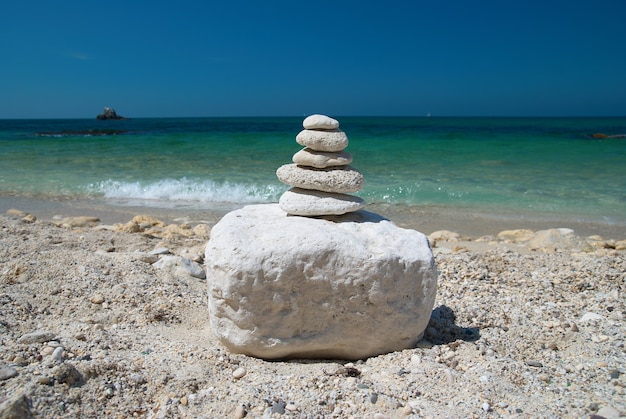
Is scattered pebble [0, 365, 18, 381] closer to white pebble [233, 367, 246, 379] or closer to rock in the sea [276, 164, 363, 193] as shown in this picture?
white pebble [233, 367, 246, 379]

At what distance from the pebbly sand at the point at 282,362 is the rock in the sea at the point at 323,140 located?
1.62 metres

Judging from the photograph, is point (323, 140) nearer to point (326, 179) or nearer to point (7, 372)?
point (326, 179)

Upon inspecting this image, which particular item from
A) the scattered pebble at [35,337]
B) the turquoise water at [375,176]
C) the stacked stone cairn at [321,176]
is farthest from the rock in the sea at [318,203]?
the turquoise water at [375,176]

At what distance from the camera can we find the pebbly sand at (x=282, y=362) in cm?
289

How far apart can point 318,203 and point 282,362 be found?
1218 mm

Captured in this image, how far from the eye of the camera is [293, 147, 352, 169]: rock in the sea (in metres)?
3.96

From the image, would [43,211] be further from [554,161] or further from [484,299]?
[554,161]

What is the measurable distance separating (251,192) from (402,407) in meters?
9.40

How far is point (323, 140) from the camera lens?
12.9ft

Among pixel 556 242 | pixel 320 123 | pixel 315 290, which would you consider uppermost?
pixel 320 123

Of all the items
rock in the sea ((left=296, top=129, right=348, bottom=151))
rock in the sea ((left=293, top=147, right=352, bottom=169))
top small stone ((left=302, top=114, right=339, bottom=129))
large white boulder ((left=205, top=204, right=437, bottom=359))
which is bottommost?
large white boulder ((left=205, top=204, right=437, bottom=359))

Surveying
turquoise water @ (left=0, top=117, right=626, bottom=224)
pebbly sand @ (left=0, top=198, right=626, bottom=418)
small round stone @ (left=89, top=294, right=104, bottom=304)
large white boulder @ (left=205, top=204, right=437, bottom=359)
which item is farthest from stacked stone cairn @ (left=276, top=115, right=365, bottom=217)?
turquoise water @ (left=0, top=117, right=626, bottom=224)

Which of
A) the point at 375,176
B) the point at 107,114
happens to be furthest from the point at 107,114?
the point at 375,176

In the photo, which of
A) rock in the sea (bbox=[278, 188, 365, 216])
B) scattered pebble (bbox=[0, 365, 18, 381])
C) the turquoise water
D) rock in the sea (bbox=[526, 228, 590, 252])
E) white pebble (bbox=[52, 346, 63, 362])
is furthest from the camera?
the turquoise water
